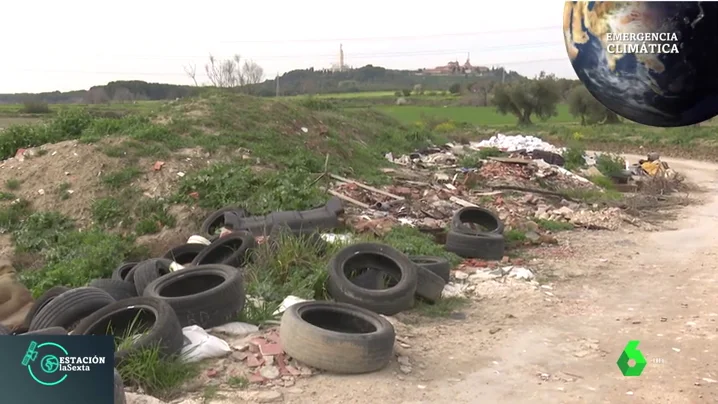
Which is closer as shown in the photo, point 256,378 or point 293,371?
point 256,378

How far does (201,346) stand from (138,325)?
2.13ft

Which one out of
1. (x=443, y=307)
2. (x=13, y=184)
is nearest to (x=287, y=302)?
(x=443, y=307)

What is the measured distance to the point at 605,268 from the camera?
1001 centimetres

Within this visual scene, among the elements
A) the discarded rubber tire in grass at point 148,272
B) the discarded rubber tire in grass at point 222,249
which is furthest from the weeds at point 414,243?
the discarded rubber tire in grass at point 148,272

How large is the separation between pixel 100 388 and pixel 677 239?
1182 cm

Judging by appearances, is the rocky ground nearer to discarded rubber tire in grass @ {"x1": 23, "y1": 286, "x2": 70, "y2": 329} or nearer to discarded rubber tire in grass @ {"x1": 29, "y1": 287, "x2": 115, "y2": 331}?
discarded rubber tire in grass @ {"x1": 29, "y1": 287, "x2": 115, "y2": 331}

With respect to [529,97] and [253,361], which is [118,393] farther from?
Result: [529,97]

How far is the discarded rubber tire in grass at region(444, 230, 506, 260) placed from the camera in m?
10.2

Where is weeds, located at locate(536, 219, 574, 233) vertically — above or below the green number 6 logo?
below

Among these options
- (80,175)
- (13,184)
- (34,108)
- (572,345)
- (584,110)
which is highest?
(34,108)

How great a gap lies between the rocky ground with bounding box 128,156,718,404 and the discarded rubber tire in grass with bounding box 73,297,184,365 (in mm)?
461

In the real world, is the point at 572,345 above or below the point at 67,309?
below

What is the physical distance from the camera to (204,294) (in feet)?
20.3

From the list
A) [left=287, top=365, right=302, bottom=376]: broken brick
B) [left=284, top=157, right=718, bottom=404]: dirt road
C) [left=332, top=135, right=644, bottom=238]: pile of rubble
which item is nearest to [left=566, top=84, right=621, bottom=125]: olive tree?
[left=332, top=135, right=644, bottom=238]: pile of rubble
